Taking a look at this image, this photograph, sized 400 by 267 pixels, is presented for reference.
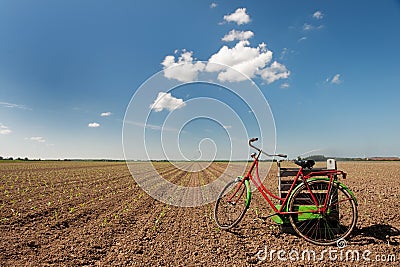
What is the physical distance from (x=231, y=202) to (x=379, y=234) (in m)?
2.94

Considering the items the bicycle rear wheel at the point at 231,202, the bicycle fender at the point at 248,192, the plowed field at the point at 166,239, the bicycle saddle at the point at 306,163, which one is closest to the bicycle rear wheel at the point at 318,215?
the plowed field at the point at 166,239

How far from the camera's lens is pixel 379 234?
229 inches

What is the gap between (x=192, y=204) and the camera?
979 cm

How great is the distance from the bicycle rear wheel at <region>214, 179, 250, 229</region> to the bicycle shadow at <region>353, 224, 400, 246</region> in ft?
7.42

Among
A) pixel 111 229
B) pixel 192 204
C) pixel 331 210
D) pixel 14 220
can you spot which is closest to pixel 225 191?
pixel 331 210

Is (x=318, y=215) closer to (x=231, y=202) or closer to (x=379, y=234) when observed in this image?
(x=379, y=234)

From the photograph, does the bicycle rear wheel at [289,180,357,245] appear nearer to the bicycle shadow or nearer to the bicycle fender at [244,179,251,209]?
the bicycle shadow

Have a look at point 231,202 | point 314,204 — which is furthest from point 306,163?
point 231,202

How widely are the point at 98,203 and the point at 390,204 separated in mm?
9360

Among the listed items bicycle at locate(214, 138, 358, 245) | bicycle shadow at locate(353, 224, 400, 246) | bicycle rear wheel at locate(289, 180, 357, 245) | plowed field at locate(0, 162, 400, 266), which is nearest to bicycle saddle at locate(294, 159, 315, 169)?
bicycle at locate(214, 138, 358, 245)

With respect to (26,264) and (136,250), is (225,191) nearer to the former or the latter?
(136,250)

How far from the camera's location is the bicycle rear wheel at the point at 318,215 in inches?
211

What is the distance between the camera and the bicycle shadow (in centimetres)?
545

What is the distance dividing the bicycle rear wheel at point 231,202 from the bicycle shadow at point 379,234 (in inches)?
89.1
